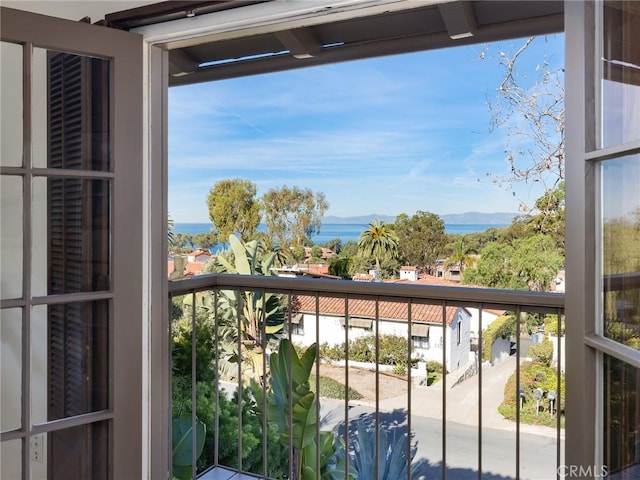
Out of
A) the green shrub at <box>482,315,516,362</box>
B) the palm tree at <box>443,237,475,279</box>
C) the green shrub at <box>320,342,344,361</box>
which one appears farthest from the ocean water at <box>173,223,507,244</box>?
the green shrub at <box>482,315,516,362</box>

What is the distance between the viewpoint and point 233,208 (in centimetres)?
643

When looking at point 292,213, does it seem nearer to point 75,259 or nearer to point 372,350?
point 372,350

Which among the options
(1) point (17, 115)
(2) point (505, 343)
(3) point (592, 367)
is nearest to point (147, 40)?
(1) point (17, 115)

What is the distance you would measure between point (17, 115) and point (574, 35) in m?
1.47

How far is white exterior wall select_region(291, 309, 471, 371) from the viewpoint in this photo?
4.23 metres

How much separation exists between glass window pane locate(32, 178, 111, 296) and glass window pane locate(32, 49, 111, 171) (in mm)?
71

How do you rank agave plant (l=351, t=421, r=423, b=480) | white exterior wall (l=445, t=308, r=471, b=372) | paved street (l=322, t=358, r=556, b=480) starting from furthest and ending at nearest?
white exterior wall (l=445, t=308, r=471, b=372) → paved street (l=322, t=358, r=556, b=480) → agave plant (l=351, t=421, r=423, b=480)

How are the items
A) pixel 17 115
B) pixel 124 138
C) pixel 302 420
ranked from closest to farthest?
pixel 17 115 → pixel 124 138 → pixel 302 420

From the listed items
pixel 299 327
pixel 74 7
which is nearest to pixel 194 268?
pixel 299 327

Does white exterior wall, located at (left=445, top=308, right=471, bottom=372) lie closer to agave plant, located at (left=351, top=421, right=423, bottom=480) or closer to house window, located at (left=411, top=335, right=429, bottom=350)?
house window, located at (left=411, top=335, right=429, bottom=350)

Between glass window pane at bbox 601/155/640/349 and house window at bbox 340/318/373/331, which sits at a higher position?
glass window pane at bbox 601/155/640/349

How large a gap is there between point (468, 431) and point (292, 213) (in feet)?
11.5

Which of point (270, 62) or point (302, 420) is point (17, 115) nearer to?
point (270, 62)

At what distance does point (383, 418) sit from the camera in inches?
170
